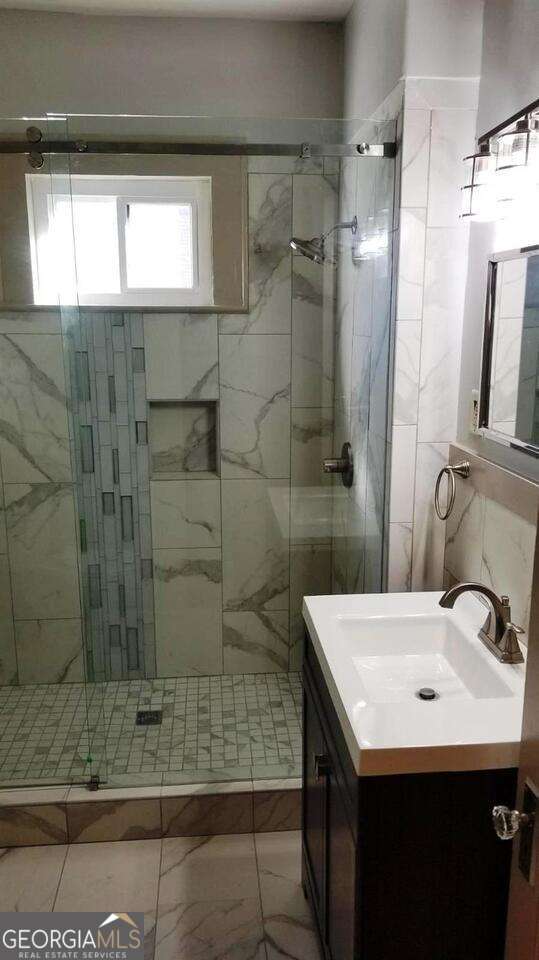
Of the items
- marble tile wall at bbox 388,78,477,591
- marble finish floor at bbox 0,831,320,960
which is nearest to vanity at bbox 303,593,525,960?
marble finish floor at bbox 0,831,320,960

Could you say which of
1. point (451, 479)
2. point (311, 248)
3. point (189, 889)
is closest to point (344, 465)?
point (451, 479)

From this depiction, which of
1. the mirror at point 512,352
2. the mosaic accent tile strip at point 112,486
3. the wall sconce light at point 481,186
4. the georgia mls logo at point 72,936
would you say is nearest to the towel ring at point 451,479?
the mirror at point 512,352

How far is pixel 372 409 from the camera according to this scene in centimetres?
235

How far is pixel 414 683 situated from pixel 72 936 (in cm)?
116

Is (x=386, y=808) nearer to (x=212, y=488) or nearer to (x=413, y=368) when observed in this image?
(x=413, y=368)

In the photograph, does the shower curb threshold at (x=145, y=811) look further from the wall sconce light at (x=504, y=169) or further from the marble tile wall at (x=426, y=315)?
the wall sconce light at (x=504, y=169)

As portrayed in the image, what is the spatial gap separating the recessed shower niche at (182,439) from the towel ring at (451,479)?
84 cm

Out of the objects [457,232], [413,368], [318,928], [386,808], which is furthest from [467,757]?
[457,232]

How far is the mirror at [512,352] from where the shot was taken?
5.34 ft

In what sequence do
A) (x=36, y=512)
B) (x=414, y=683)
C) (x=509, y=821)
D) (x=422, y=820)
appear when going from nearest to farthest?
(x=509, y=821) → (x=422, y=820) → (x=414, y=683) → (x=36, y=512)

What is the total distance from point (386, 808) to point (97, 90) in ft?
8.77

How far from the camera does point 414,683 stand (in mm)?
1676

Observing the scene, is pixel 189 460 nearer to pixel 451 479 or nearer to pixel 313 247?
pixel 313 247

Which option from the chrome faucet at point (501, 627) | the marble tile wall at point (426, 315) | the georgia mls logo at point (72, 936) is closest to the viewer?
the chrome faucet at point (501, 627)
